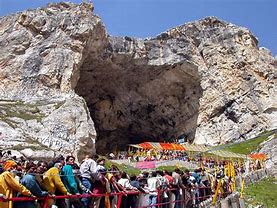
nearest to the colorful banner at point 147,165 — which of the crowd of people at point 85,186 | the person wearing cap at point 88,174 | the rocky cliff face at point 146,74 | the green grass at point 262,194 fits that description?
the green grass at point 262,194

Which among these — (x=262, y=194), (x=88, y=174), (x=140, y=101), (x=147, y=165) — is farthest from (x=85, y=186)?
(x=140, y=101)

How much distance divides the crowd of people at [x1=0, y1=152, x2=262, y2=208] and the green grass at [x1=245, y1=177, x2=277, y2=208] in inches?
301

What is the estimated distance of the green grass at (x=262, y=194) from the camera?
23188 mm

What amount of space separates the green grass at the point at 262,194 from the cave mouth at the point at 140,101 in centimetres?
2957

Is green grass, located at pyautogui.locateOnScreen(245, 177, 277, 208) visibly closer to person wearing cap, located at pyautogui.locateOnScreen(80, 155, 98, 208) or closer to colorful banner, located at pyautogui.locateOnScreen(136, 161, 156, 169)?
colorful banner, located at pyautogui.locateOnScreen(136, 161, 156, 169)

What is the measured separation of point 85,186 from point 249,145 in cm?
4824

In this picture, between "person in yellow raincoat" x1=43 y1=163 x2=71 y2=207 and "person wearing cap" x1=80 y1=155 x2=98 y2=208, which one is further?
"person wearing cap" x1=80 y1=155 x2=98 y2=208

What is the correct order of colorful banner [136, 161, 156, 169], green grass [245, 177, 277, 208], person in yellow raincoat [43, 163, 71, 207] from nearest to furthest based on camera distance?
person in yellow raincoat [43, 163, 71, 207] < green grass [245, 177, 277, 208] < colorful banner [136, 161, 156, 169]

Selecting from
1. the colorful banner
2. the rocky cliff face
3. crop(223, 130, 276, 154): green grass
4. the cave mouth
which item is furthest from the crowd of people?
the cave mouth

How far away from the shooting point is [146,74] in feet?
194

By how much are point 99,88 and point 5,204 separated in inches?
2045

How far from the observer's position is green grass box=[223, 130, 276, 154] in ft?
181

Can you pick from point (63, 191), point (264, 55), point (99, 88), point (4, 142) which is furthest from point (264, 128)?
point (63, 191)

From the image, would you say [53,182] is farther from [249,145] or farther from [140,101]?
[140,101]
